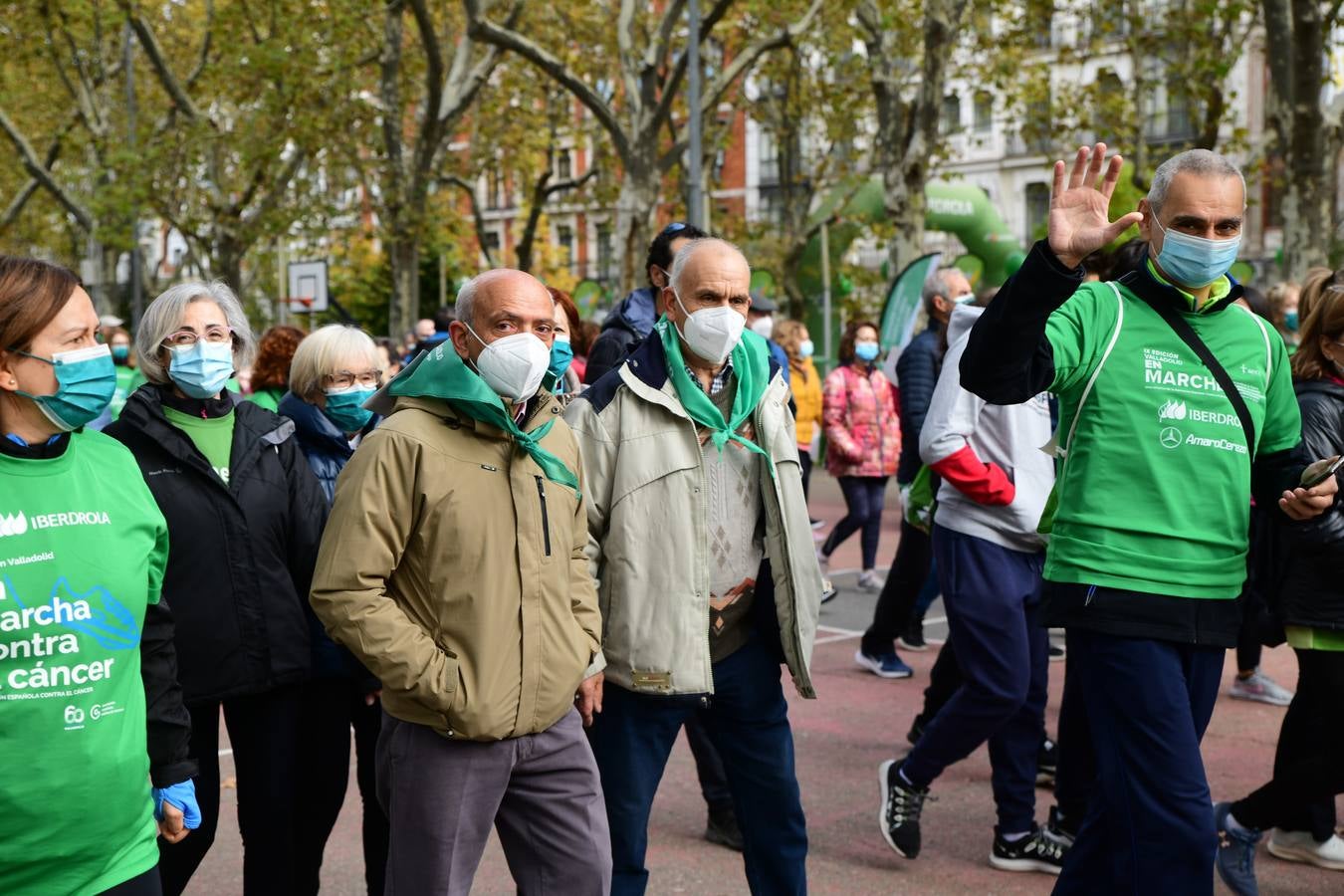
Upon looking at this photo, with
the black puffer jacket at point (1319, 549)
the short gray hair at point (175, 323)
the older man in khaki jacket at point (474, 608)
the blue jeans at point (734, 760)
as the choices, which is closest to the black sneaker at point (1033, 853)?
the black puffer jacket at point (1319, 549)

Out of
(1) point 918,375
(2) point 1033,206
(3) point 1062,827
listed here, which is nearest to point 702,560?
(3) point 1062,827

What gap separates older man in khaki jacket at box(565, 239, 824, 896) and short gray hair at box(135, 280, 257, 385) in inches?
38.6

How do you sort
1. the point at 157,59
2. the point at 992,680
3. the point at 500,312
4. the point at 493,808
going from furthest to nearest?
the point at 157,59 < the point at 992,680 < the point at 500,312 < the point at 493,808

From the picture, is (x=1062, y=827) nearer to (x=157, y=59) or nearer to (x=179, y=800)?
(x=179, y=800)

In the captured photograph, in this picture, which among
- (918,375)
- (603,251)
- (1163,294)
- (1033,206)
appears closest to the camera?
(1163,294)

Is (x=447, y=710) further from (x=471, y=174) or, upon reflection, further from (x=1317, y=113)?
(x=471, y=174)

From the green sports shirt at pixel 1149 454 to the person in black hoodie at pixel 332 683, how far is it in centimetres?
185

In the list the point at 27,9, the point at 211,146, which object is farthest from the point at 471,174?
the point at 27,9

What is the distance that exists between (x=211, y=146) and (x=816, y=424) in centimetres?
1884

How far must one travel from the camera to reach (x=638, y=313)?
588cm

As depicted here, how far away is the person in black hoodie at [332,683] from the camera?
4188mm

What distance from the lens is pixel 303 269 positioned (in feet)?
86.4

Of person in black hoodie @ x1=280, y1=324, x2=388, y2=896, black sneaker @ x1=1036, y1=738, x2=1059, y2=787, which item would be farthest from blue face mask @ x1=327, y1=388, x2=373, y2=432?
black sneaker @ x1=1036, y1=738, x2=1059, y2=787

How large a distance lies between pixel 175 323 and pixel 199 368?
0.58ft
